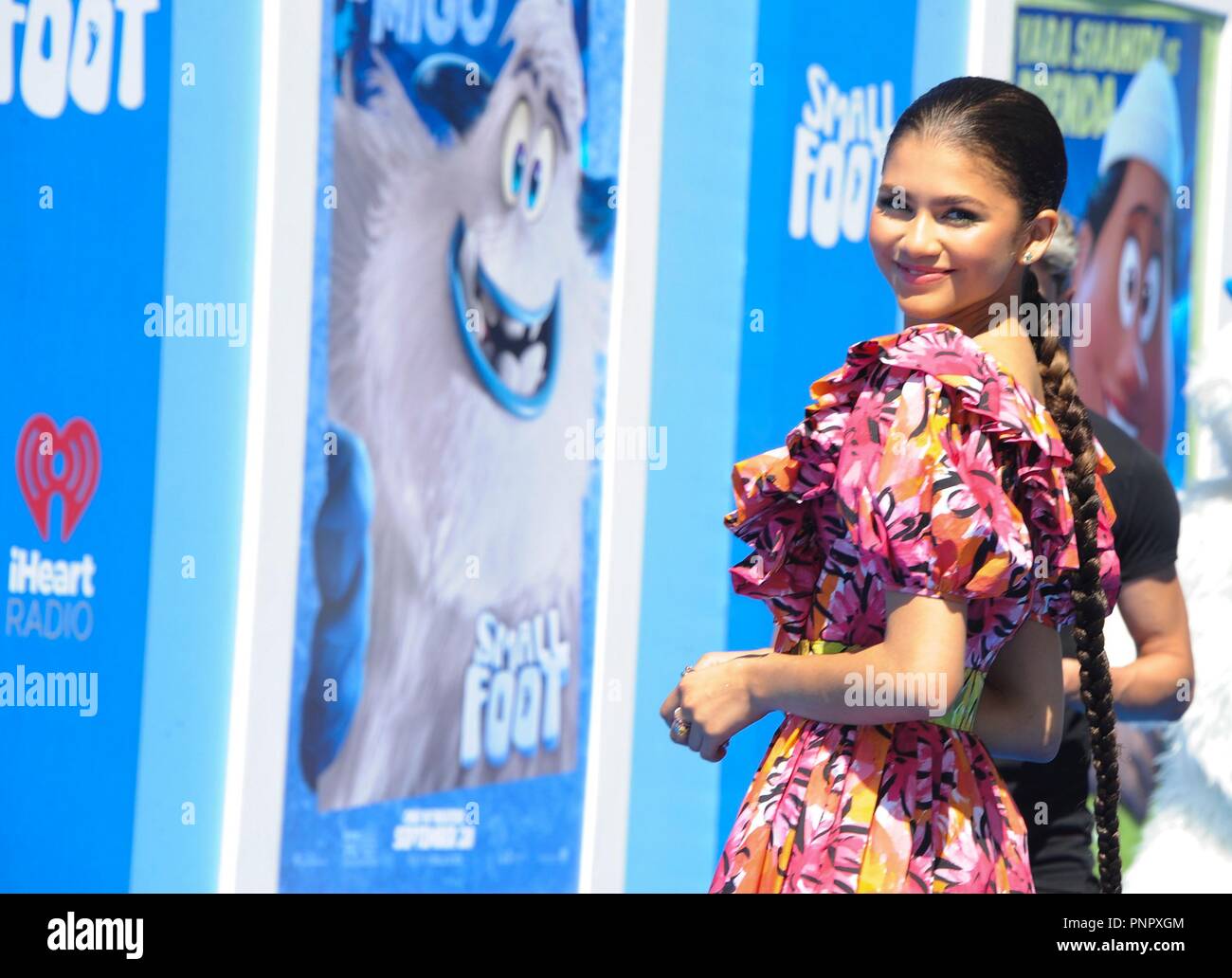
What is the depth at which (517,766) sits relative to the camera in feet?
13.1

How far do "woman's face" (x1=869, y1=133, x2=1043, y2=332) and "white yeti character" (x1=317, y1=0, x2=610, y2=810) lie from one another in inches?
80.8

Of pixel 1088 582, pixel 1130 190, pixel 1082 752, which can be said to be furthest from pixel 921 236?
pixel 1130 190

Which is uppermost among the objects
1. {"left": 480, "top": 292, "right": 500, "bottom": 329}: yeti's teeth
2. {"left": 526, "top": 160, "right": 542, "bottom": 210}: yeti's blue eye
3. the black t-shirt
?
{"left": 526, "top": 160, "right": 542, "bottom": 210}: yeti's blue eye

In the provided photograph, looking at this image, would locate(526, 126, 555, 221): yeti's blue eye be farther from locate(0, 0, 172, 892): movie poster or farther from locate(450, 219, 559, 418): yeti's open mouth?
locate(0, 0, 172, 892): movie poster

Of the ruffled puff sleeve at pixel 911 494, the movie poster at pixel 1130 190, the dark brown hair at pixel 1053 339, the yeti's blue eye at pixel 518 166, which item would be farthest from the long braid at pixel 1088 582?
the movie poster at pixel 1130 190

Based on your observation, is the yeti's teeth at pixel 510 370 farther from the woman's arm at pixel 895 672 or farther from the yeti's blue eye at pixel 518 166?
the woman's arm at pixel 895 672

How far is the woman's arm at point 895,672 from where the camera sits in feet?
5.22

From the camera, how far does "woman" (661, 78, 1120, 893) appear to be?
161 cm

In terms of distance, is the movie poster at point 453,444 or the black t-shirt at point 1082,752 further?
the movie poster at point 453,444

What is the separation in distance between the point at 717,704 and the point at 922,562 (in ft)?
0.94

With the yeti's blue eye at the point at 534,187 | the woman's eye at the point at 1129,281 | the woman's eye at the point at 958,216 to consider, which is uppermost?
the woman's eye at the point at 1129,281

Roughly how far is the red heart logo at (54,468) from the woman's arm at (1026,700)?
7.01 feet

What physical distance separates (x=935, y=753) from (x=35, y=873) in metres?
2.21

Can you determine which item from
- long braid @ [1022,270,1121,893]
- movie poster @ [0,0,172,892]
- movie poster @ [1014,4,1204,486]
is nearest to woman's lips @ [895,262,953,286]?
long braid @ [1022,270,1121,893]
